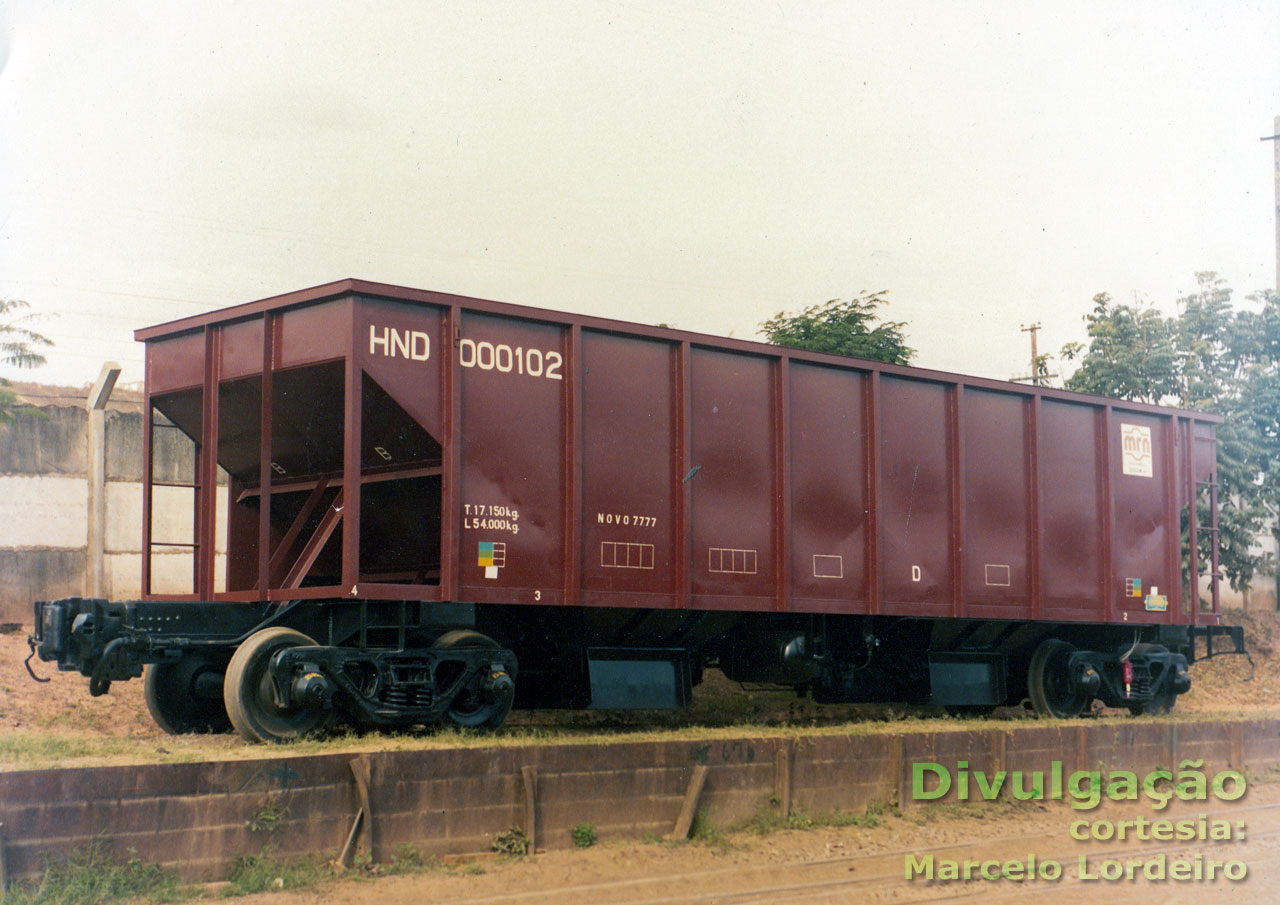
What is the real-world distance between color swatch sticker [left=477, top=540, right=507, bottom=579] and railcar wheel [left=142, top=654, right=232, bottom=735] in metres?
2.47

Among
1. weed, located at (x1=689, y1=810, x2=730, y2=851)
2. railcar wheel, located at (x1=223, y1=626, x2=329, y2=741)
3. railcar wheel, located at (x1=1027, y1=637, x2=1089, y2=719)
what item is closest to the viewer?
weed, located at (x1=689, y1=810, x2=730, y2=851)

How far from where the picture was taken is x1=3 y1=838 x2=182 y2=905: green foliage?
6.09 meters

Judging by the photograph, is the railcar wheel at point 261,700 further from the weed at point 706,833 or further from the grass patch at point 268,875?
the weed at point 706,833

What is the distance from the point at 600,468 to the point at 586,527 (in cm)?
53

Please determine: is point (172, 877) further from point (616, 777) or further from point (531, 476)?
point (531, 476)

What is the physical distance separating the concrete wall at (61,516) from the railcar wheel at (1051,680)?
33.8ft

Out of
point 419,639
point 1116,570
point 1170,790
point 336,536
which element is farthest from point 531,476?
point 1116,570

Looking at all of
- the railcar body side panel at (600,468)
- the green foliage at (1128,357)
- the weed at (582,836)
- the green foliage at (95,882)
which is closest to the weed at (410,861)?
the weed at (582,836)

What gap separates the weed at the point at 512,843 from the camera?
779 centimetres

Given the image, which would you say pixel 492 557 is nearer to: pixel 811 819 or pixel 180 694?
pixel 180 694

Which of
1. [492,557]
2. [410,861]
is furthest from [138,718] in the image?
[410,861]

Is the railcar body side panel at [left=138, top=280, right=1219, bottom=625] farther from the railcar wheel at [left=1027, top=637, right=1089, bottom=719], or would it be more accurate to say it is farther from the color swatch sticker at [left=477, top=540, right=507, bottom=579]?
the railcar wheel at [left=1027, top=637, right=1089, bottom=719]

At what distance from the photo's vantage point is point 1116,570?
14727 millimetres

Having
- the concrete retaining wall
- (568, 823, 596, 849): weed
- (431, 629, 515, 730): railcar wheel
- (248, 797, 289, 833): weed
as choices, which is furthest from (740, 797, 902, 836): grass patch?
(248, 797, 289, 833): weed
